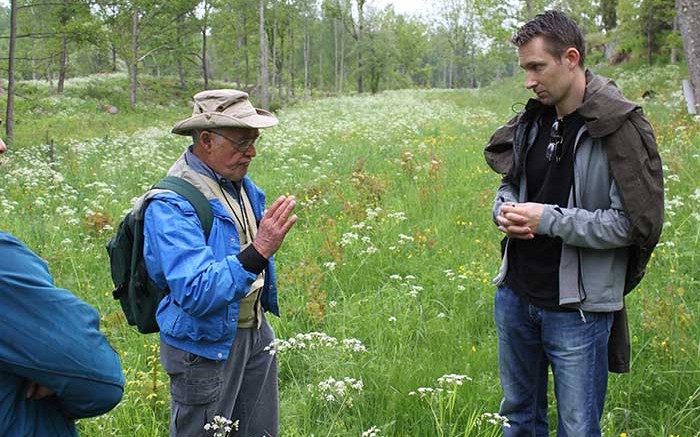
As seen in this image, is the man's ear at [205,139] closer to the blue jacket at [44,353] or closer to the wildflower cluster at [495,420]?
the blue jacket at [44,353]

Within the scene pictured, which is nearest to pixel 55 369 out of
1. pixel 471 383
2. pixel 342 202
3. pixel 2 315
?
pixel 2 315

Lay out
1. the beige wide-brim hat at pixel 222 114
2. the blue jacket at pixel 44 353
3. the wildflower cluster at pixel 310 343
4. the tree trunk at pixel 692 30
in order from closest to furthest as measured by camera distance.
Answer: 1. the blue jacket at pixel 44 353
2. the beige wide-brim hat at pixel 222 114
3. the wildflower cluster at pixel 310 343
4. the tree trunk at pixel 692 30

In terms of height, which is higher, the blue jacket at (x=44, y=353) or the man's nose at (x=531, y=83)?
the man's nose at (x=531, y=83)

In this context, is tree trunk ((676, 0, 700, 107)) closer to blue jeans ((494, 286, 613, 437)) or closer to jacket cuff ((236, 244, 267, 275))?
blue jeans ((494, 286, 613, 437))

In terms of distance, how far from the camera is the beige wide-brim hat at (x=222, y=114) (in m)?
2.65

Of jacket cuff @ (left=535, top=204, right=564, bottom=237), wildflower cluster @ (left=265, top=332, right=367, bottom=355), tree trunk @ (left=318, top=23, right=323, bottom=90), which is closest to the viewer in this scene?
jacket cuff @ (left=535, top=204, right=564, bottom=237)

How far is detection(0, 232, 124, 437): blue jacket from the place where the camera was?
1464mm

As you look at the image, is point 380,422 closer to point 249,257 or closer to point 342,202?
point 249,257

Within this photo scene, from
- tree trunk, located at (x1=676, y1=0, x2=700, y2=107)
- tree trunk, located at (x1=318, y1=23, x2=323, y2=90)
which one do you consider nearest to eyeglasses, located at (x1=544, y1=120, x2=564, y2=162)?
tree trunk, located at (x1=676, y1=0, x2=700, y2=107)

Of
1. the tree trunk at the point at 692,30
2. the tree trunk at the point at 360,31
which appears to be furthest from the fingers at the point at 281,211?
the tree trunk at the point at 360,31

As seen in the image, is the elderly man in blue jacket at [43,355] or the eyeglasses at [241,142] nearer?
the elderly man in blue jacket at [43,355]

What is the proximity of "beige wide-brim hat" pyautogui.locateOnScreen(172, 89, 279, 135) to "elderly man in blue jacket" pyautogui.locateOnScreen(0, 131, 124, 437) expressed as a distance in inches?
45.1

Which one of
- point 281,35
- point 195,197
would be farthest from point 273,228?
point 281,35

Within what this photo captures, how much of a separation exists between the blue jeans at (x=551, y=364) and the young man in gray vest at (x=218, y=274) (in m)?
1.23
